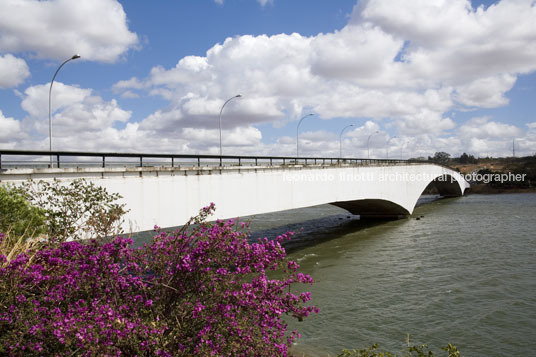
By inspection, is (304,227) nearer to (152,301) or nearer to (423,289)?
(423,289)

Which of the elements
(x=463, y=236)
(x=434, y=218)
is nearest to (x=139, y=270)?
(x=463, y=236)

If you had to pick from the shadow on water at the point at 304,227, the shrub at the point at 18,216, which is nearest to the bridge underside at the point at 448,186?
the shadow on water at the point at 304,227

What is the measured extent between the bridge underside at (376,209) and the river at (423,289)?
23.5ft

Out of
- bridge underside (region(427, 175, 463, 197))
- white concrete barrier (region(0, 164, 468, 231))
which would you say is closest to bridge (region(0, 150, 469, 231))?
white concrete barrier (region(0, 164, 468, 231))

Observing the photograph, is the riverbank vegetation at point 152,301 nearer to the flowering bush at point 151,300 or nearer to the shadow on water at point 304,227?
the flowering bush at point 151,300

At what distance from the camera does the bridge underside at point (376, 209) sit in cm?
4312

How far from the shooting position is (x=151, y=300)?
6656 millimetres

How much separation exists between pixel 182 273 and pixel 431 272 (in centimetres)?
1759

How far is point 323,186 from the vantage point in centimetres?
2959

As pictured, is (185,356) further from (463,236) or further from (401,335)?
(463,236)

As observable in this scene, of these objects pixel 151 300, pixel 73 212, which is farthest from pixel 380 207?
pixel 151 300

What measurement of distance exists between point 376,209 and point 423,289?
94.9 feet

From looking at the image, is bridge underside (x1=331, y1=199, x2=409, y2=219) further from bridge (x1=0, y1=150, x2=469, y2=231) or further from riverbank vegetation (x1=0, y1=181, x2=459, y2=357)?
riverbank vegetation (x1=0, y1=181, x2=459, y2=357)

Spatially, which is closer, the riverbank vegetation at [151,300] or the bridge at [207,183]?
the riverbank vegetation at [151,300]
